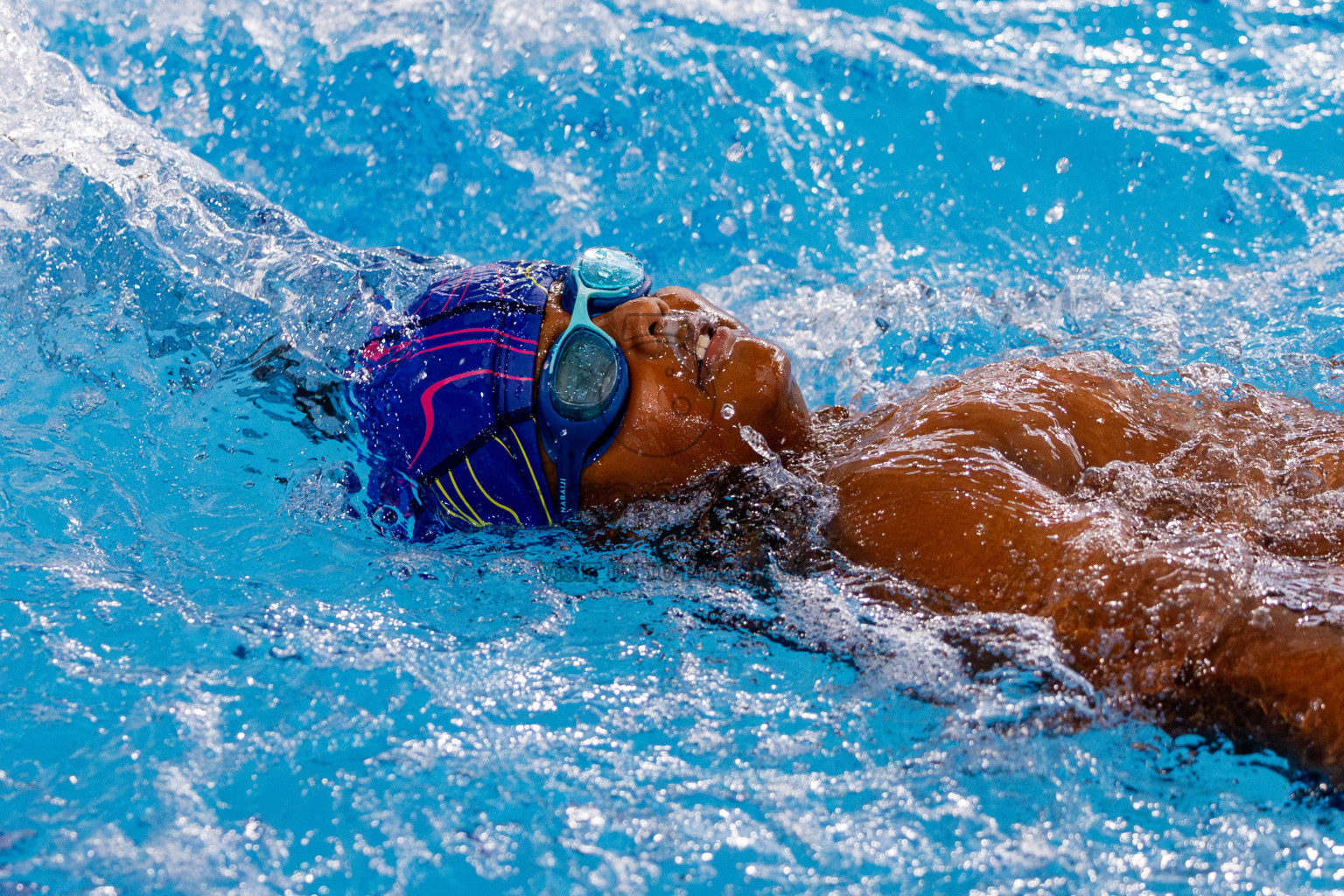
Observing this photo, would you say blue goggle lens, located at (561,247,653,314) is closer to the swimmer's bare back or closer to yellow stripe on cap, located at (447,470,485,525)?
yellow stripe on cap, located at (447,470,485,525)

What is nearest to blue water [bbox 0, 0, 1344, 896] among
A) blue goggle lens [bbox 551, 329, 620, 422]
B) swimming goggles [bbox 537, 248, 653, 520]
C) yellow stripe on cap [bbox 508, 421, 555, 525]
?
yellow stripe on cap [bbox 508, 421, 555, 525]

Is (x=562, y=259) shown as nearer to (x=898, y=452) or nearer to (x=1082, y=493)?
(x=898, y=452)

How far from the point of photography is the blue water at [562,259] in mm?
2109

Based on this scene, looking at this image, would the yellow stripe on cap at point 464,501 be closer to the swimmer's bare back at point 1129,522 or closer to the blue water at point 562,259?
the blue water at point 562,259

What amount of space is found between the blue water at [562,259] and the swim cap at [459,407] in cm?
16

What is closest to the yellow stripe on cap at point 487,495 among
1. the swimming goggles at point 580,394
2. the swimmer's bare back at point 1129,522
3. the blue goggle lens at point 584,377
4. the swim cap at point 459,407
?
the swim cap at point 459,407

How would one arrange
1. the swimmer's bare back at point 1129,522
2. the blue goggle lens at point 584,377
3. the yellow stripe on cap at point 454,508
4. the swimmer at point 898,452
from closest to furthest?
1. the swimmer's bare back at point 1129,522
2. the swimmer at point 898,452
3. the blue goggle lens at point 584,377
4. the yellow stripe on cap at point 454,508

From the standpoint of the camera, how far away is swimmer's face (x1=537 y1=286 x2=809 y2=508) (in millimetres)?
2814

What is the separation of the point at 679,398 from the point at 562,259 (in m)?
2.50

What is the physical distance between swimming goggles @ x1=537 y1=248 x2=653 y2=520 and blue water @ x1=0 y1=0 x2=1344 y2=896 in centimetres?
26

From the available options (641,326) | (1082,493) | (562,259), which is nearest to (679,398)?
(641,326)

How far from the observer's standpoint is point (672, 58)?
5.59 metres

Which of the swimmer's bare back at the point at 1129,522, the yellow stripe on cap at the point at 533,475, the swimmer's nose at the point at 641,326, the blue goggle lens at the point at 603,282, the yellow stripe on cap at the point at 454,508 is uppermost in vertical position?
the blue goggle lens at the point at 603,282

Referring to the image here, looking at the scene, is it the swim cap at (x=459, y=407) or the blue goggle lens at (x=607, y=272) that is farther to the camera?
the blue goggle lens at (x=607, y=272)
